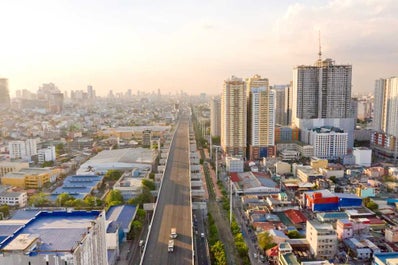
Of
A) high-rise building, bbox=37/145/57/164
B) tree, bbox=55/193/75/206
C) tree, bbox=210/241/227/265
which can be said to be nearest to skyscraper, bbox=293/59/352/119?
high-rise building, bbox=37/145/57/164

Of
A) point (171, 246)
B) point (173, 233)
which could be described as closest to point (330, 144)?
point (173, 233)

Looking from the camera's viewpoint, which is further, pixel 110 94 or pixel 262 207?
pixel 110 94

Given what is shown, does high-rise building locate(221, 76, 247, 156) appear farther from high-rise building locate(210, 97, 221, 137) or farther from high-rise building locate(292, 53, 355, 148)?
high-rise building locate(210, 97, 221, 137)

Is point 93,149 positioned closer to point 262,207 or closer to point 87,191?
point 87,191

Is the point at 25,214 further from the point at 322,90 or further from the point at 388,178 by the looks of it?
the point at 322,90

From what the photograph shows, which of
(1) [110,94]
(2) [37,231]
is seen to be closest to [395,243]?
(2) [37,231]

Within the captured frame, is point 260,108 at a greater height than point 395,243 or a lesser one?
greater
